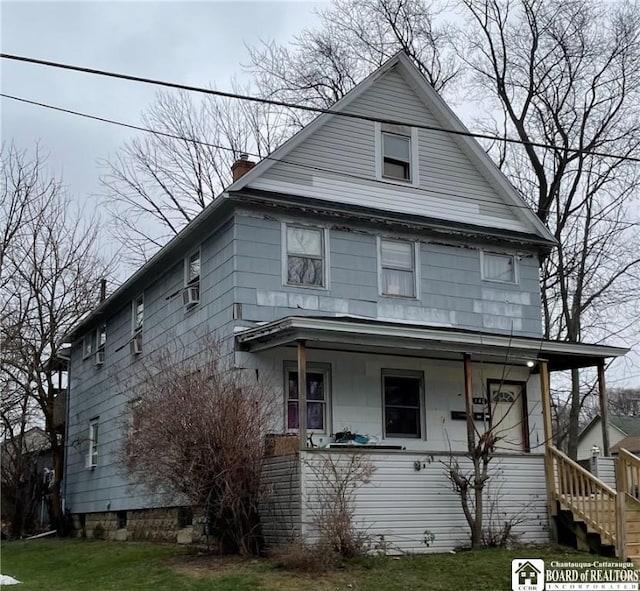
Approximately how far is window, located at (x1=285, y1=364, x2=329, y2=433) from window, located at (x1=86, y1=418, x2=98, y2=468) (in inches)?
360

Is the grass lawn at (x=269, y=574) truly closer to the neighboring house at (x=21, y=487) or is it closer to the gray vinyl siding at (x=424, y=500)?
the gray vinyl siding at (x=424, y=500)

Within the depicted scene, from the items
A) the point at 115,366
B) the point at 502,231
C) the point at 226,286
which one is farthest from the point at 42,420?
the point at 502,231

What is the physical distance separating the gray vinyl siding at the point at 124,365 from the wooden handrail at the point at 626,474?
7.10 metres

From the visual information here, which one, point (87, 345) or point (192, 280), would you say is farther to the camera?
point (87, 345)

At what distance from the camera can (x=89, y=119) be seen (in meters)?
12.8

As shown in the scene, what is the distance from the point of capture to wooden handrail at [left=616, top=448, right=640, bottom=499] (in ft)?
46.4

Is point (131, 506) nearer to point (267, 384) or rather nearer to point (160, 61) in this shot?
point (267, 384)

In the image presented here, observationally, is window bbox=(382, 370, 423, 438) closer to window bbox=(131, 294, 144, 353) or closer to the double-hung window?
the double-hung window

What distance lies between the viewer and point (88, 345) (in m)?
24.6

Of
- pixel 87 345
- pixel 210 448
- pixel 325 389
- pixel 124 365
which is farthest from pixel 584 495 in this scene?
pixel 87 345

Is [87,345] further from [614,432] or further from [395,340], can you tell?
[614,432]

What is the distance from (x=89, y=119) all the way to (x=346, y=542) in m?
7.37

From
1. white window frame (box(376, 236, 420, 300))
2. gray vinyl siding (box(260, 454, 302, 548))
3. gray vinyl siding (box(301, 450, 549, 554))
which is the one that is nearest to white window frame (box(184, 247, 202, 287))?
white window frame (box(376, 236, 420, 300))

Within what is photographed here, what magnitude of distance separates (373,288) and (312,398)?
8.53 ft
